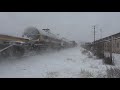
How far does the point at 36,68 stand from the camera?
4.57 meters

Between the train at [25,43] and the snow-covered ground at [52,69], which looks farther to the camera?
the train at [25,43]

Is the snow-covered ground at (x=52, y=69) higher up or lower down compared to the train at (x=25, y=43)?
lower down

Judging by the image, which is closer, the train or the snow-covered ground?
the snow-covered ground

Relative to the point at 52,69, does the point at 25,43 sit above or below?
above

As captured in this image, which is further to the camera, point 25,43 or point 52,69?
point 25,43

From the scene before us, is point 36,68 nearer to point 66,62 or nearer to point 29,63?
point 29,63

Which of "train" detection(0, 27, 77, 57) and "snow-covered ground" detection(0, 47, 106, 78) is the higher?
"train" detection(0, 27, 77, 57)
